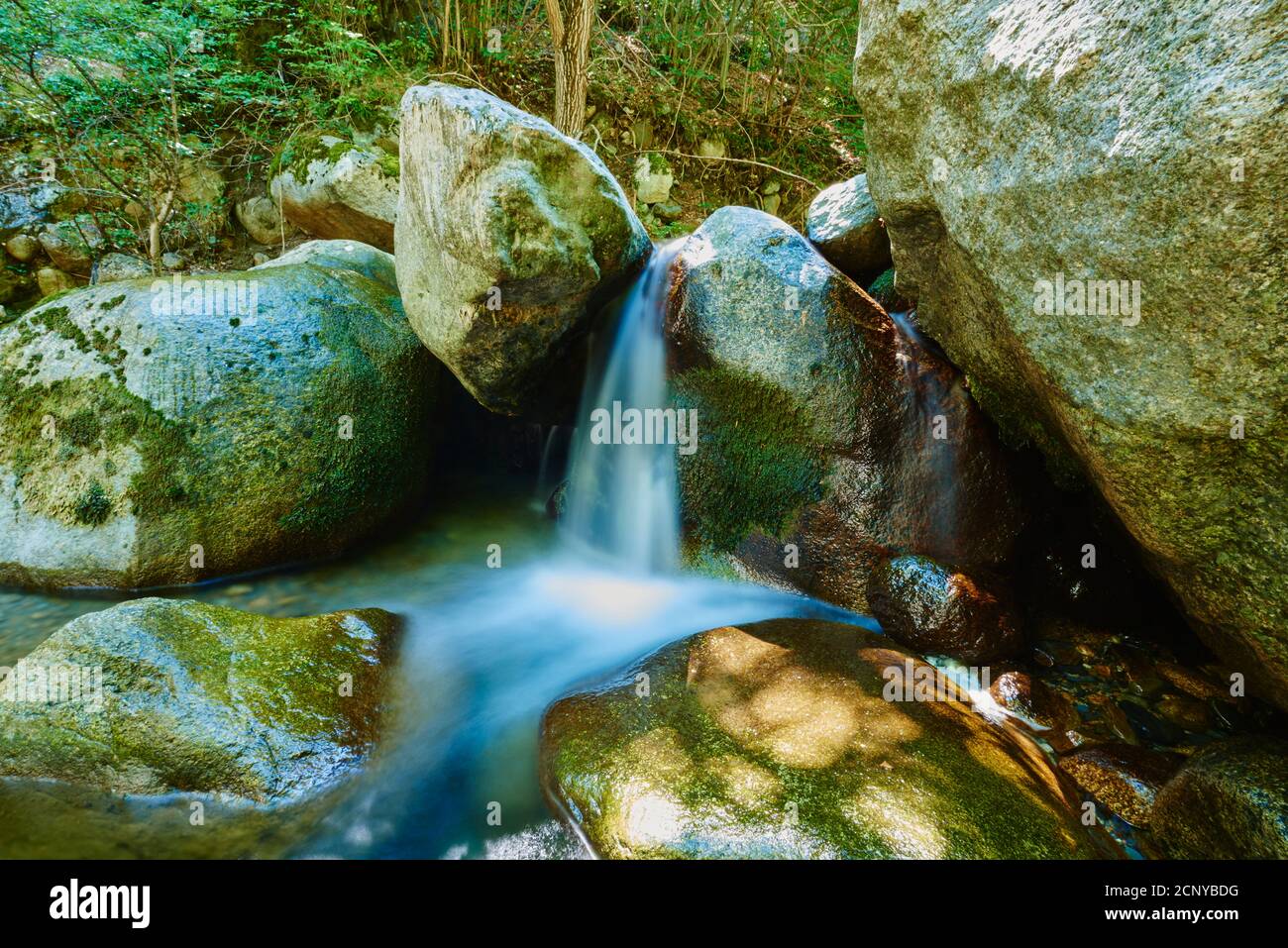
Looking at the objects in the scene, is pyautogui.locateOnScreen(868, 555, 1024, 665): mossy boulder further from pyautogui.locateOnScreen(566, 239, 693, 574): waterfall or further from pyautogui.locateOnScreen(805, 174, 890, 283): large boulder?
pyautogui.locateOnScreen(805, 174, 890, 283): large boulder

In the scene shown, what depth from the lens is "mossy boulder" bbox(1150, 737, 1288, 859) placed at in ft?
8.68

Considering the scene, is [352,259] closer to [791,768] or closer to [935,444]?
[935,444]

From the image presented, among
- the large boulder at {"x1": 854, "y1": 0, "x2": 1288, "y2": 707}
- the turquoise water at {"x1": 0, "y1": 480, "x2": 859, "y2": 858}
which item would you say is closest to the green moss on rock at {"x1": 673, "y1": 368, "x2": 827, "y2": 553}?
the turquoise water at {"x1": 0, "y1": 480, "x2": 859, "y2": 858}

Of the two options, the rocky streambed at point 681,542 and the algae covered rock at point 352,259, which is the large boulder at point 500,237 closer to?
the rocky streambed at point 681,542

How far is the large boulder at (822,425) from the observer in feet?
15.5

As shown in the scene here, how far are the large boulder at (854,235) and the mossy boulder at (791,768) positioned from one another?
3597mm

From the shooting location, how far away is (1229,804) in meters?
2.75

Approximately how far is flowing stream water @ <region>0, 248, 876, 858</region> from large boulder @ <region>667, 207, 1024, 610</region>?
0.41m

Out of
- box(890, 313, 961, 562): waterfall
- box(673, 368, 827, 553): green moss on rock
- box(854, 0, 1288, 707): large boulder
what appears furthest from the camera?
box(673, 368, 827, 553): green moss on rock

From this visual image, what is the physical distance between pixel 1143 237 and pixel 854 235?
3.36m

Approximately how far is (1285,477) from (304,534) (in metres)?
5.96

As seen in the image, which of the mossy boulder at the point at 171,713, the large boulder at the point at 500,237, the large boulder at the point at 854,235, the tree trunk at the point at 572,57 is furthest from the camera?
the tree trunk at the point at 572,57

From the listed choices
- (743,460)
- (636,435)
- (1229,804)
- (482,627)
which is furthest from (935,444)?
(482,627)

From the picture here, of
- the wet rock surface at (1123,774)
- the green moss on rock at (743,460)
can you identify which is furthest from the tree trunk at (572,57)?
the wet rock surface at (1123,774)
